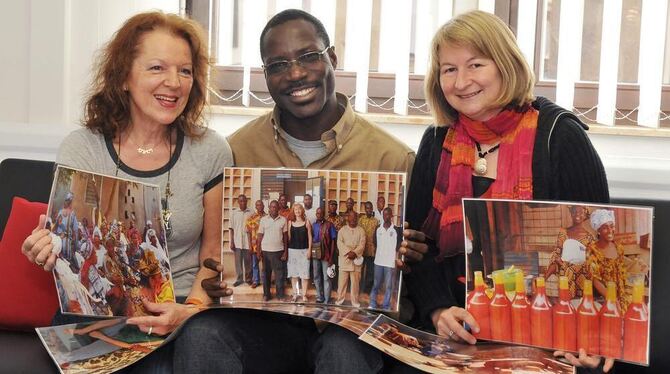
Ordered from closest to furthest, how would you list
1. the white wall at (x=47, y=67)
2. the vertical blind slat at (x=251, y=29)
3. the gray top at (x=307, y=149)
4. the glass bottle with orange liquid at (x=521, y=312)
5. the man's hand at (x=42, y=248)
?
1. the glass bottle with orange liquid at (x=521, y=312)
2. the man's hand at (x=42, y=248)
3. the gray top at (x=307, y=149)
4. the white wall at (x=47, y=67)
5. the vertical blind slat at (x=251, y=29)

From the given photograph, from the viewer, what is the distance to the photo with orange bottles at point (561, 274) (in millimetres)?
1798

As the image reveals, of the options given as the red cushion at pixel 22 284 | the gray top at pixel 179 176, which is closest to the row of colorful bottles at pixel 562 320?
the gray top at pixel 179 176

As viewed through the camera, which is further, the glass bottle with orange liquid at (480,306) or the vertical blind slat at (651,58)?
the vertical blind slat at (651,58)

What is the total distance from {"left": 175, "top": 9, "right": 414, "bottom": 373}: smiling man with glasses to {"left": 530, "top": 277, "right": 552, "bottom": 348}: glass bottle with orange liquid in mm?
415

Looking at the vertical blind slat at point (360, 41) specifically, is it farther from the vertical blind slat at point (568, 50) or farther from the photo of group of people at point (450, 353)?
the photo of group of people at point (450, 353)

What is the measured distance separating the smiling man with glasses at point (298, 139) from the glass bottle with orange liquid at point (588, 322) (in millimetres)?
504

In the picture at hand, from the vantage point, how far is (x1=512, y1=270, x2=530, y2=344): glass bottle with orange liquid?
1885mm

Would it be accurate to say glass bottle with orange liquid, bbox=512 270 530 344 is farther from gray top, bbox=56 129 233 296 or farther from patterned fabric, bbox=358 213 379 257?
gray top, bbox=56 129 233 296

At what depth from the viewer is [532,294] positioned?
1.88 meters

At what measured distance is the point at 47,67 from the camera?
312 centimetres

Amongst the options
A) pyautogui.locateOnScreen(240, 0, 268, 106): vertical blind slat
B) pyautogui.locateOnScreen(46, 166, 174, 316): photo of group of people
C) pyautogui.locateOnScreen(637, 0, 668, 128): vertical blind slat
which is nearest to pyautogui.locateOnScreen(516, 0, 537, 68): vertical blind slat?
pyautogui.locateOnScreen(637, 0, 668, 128): vertical blind slat

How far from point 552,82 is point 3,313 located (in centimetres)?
187

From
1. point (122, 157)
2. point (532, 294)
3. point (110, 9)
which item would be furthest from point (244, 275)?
point (110, 9)

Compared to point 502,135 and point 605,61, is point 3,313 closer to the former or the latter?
point 502,135
